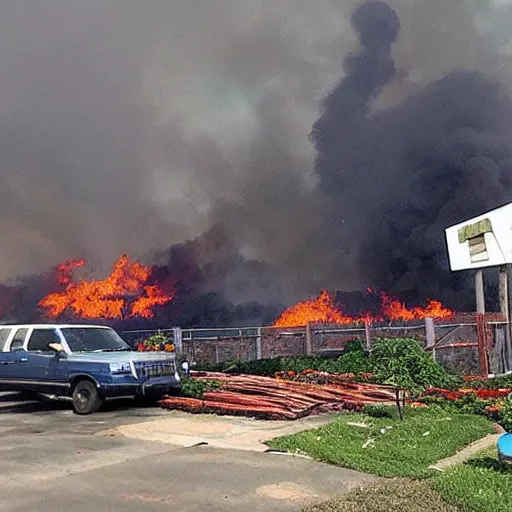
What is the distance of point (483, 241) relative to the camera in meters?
16.7

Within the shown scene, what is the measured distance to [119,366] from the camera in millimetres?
12250

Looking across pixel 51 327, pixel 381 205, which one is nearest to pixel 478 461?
pixel 51 327

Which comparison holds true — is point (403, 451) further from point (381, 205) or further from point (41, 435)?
point (381, 205)

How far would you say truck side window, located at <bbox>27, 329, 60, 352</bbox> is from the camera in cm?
1329

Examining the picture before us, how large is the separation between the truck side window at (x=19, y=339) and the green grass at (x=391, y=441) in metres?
7.37

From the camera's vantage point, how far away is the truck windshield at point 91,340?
1334cm

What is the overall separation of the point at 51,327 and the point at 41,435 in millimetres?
3757

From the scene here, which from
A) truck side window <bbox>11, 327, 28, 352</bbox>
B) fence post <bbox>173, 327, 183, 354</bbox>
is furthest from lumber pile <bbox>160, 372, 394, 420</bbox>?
fence post <bbox>173, 327, 183, 354</bbox>

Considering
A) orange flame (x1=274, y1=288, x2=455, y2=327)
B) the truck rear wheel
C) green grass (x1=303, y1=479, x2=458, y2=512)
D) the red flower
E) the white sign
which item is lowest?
green grass (x1=303, y1=479, x2=458, y2=512)

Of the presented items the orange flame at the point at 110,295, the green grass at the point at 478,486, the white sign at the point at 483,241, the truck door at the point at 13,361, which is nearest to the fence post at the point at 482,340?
the white sign at the point at 483,241

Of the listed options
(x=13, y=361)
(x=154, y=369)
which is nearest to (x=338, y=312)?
(x=154, y=369)

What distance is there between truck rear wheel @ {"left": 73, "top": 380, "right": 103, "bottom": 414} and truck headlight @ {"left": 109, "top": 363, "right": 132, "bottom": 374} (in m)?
0.56

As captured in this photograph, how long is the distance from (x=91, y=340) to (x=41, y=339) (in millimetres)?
1073

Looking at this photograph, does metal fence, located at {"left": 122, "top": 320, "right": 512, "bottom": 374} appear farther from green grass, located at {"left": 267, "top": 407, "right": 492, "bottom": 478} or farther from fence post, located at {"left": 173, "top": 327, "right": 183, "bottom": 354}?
green grass, located at {"left": 267, "top": 407, "right": 492, "bottom": 478}
